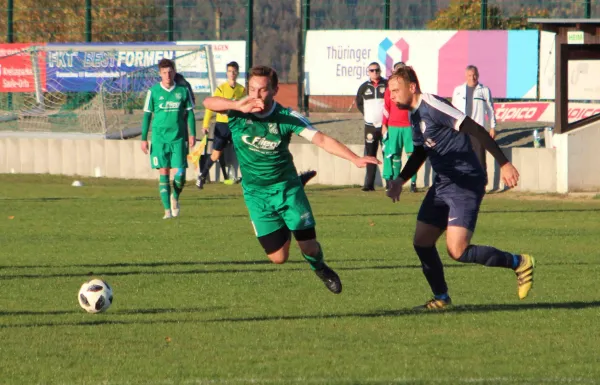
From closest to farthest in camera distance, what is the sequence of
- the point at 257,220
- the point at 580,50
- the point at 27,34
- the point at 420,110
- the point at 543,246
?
the point at 420,110
the point at 257,220
the point at 543,246
the point at 580,50
the point at 27,34

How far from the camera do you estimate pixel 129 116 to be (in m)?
27.2

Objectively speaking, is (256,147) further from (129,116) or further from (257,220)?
(129,116)

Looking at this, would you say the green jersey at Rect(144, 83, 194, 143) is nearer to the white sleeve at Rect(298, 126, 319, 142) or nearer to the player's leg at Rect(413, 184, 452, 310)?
the white sleeve at Rect(298, 126, 319, 142)

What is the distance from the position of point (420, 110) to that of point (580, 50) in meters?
12.8

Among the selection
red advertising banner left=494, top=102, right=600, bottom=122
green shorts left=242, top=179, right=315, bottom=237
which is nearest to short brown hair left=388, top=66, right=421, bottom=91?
green shorts left=242, top=179, right=315, bottom=237

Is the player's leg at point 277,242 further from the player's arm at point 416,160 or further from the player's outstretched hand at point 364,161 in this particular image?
the player's outstretched hand at point 364,161

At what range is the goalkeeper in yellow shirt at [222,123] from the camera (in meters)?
19.3

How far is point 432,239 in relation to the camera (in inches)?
339

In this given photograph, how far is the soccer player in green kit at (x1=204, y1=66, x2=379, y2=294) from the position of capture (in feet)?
27.5

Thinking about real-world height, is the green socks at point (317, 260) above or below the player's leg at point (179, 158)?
below

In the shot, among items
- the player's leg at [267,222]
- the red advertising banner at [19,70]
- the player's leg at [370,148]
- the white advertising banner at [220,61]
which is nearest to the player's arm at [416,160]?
the player's leg at [267,222]

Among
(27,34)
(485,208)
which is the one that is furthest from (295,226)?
(27,34)

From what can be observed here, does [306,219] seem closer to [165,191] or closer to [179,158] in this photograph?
[179,158]

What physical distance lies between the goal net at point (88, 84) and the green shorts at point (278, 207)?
57.9ft
